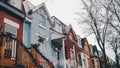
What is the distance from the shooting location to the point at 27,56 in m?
15.0

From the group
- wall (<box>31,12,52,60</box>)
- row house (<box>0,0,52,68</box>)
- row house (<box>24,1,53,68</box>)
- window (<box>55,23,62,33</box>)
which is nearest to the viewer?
row house (<box>0,0,52,68</box>)

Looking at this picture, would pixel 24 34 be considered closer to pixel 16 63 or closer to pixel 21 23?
pixel 21 23

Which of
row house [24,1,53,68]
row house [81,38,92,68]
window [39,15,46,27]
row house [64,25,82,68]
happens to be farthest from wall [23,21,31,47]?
row house [81,38,92,68]

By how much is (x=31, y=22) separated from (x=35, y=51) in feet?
17.7

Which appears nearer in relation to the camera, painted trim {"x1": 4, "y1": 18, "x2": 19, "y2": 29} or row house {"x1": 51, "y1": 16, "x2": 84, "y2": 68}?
painted trim {"x1": 4, "y1": 18, "x2": 19, "y2": 29}

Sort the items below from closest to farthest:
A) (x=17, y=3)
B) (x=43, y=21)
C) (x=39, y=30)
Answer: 1. (x=17, y=3)
2. (x=39, y=30)
3. (x=43, y=21)

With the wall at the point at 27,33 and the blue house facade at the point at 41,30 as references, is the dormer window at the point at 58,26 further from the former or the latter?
the wall at the point at 27,33

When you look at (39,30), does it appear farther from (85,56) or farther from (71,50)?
(85,56)

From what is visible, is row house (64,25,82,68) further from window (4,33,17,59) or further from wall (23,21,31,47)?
window (4,33,17,59)

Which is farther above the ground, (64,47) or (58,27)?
(58,27)

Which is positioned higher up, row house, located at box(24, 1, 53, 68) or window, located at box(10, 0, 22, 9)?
window, located at box(10, 0, 22, 9)

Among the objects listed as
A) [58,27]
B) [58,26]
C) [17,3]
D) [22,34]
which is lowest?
[22,34]

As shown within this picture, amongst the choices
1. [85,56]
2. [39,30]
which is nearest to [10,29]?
[39,30]

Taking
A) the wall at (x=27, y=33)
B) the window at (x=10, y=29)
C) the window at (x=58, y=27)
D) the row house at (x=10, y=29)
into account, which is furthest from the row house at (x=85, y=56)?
the window at (x=10, y=29)
